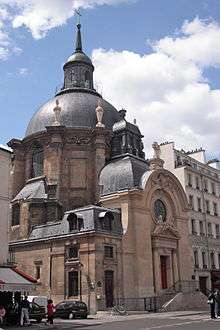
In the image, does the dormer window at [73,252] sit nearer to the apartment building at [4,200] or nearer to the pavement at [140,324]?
the pavement at [140,324]

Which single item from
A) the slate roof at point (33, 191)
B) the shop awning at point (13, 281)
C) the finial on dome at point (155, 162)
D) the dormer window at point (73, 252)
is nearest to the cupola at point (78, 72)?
the slate roof at point (33, 191)

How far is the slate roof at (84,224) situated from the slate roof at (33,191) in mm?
3938

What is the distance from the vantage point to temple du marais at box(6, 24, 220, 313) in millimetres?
37844

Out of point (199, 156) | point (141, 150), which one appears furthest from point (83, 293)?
point (199, 156)

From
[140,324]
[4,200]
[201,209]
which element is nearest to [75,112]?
[201,209]

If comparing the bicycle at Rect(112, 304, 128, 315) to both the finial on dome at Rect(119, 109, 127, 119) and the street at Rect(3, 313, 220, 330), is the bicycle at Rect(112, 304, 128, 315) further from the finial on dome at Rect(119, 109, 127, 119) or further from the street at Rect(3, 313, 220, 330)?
the finial on dome at Rect(119, 109, 127, 119)

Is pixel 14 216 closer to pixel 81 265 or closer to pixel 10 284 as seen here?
pixel 81 265

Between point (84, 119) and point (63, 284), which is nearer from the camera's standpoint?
point (63, 284)

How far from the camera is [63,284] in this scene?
125 ft

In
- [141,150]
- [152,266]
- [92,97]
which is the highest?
[92,97]

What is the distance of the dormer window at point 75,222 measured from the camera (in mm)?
38797

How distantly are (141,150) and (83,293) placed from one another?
20371 millimetres

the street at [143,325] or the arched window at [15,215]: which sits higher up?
the arched window at [15,215]

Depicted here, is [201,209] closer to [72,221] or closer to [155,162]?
[155,162]
